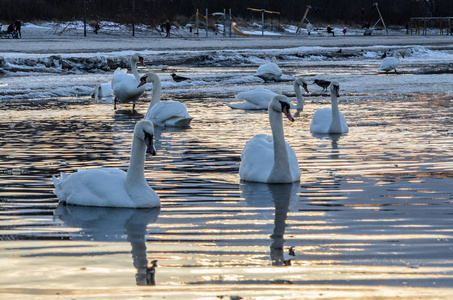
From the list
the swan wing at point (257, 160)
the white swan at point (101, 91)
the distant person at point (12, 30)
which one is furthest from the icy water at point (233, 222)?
the distant person at point (12, 30)

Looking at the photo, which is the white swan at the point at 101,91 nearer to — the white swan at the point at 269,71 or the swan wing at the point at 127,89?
the swan wing at the point at 127,89

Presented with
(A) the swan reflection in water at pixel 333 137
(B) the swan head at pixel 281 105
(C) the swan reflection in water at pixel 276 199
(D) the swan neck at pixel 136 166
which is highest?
(B) the swan head at pixel 281 105

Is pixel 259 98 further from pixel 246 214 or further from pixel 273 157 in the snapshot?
pixel 246 214

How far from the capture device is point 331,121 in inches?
478

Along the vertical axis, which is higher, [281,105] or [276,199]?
[281,105]

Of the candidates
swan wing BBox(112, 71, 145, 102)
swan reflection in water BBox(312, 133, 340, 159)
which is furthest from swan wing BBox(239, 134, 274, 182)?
swan wing BBox(112, 71, 145, 102)

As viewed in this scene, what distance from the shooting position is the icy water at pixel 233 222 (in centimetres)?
435

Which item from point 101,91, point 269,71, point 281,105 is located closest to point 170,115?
point 281,105

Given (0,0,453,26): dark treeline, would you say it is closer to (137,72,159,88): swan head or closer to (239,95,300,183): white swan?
(137,72,159,88): swan head

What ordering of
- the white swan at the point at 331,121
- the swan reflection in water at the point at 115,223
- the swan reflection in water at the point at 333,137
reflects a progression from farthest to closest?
the white swan at the point at 331,121 → the swan reflection in water at the point at 333,137 → the swan reflection in water at the point at 115,223

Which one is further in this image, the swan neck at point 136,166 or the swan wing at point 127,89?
the swan wing at point 127,89

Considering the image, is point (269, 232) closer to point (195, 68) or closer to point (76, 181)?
point (76, 181)

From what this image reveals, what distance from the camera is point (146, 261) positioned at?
15.9ft

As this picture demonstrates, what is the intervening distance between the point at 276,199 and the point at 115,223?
1607mm
